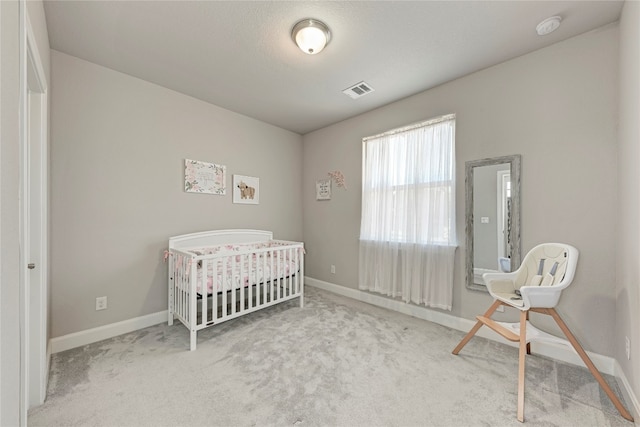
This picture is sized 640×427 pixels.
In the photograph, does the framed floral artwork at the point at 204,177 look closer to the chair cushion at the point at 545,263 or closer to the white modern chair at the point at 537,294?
the white modern chair at the point at 537,294

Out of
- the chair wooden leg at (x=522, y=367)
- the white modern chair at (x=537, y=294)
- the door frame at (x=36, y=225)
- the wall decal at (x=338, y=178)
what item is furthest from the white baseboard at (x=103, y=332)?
the chair wooden leg at (x=522, y=367)

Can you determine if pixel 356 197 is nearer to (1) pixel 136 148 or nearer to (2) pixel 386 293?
(2) pixel 386 293

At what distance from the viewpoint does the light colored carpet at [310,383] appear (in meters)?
1.36

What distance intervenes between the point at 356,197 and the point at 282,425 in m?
2.55

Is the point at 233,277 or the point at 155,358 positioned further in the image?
the point at 233,277

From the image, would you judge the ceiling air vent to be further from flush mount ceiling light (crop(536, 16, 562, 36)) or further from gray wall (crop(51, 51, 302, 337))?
gray wall (crop(51, 51, 302, 337))

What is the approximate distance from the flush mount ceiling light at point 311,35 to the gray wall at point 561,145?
4.65ft

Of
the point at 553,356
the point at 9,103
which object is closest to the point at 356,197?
the point at 553,356

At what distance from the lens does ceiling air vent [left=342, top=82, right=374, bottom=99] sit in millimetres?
2535

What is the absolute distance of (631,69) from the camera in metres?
1.47

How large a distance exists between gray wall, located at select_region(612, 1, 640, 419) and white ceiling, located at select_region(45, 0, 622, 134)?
1.11 feet

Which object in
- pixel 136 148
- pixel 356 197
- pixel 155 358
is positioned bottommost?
pixel 155 358

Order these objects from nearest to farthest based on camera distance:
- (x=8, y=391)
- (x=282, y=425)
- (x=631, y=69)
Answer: (x=8, y=391) → (x=282, y=425) → (x=631, y=69)

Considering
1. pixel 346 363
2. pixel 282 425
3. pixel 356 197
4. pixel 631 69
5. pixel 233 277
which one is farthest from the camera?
pixel 356 197
